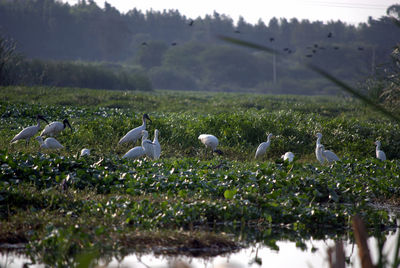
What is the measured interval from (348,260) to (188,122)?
847 cm

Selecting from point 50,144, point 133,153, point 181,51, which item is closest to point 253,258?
point 133,153

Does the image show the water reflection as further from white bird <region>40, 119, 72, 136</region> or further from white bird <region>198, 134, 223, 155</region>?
white bird <region>40, 119, 72, 136</region>

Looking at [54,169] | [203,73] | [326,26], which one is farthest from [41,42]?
[54,169]

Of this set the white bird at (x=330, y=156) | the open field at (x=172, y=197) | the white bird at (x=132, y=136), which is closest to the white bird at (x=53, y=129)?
the open field at (x=172, y=197)

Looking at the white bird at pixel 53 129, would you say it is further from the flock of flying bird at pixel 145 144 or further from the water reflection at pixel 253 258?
the water reflection at pixel 253 258

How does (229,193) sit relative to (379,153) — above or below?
above

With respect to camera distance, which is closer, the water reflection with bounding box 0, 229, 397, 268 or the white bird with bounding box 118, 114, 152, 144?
the water reflection with bounding box 0, 229, 397, 268

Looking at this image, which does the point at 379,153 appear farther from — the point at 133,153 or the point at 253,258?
the point at 253,258

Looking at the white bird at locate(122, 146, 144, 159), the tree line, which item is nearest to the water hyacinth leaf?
the white bird at locate(122, 146, 144, 159)

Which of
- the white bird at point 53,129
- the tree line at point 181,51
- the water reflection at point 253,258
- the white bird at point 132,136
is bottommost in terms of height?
the water reflection at point 253,258

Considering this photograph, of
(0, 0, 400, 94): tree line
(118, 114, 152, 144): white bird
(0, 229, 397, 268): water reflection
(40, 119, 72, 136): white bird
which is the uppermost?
(0, 0, 400, 94): tree line

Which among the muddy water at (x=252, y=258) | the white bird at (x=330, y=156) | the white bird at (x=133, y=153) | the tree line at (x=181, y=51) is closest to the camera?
the muddy water at (x=252, y=258)

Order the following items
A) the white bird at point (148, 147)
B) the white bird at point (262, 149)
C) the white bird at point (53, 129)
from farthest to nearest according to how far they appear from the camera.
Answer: the white bird at point (53, 129), the white bird at point (262, 149), the white bird at point (148, 147)

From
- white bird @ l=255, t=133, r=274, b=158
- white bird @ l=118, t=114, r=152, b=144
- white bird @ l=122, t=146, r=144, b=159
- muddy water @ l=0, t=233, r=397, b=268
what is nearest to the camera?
muddy water @ l=0, t=233, r=397, b=268
